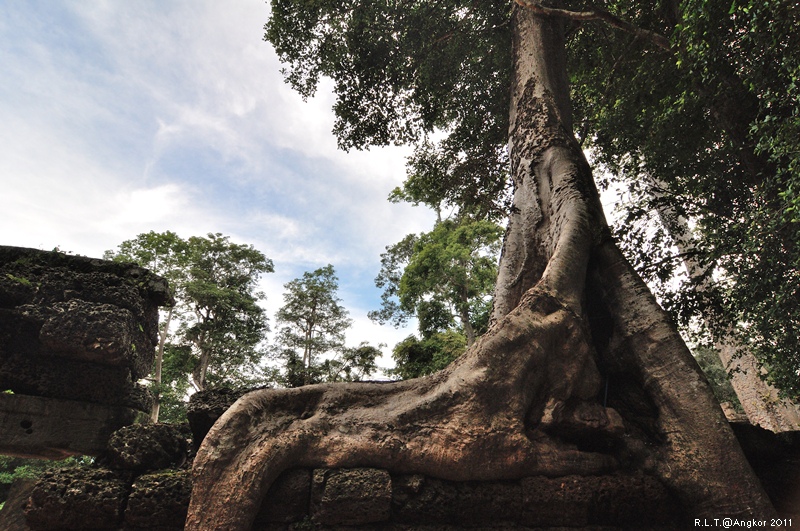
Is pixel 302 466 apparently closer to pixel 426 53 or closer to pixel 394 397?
pixel 394 397

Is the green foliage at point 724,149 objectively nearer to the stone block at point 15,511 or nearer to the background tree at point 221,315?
the stone block at point 15,511

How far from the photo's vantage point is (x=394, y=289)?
730 inches

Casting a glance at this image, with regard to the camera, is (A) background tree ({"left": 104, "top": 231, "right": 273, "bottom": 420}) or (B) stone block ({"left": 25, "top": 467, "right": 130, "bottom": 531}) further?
(A) background tree ({"left": 104, "top": 231, "right": 273, "bottom": 420})

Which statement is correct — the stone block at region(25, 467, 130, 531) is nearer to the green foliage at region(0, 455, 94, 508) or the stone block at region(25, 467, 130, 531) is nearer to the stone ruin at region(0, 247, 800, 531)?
the stone ruin at region(0, 247, 800, 531)

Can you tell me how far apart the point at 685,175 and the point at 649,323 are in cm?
321

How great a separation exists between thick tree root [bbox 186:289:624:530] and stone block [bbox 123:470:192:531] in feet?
0.51

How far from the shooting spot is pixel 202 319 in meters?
16.7

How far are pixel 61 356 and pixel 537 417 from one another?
3.47 m

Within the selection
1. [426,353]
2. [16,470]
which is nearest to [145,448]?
[426,353]

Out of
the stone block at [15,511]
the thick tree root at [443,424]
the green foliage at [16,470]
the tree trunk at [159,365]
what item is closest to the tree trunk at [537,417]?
the thick tree root at [443,424]

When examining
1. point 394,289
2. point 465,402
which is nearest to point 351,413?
point 465,402

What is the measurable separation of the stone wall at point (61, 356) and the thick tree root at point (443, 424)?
140cm

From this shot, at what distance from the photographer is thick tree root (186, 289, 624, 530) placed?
6.79 ft

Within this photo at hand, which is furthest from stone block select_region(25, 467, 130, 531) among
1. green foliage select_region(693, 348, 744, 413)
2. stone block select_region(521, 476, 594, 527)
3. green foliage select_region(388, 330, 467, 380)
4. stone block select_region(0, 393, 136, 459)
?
green foliage select_region(693, 348, 744, 413)
